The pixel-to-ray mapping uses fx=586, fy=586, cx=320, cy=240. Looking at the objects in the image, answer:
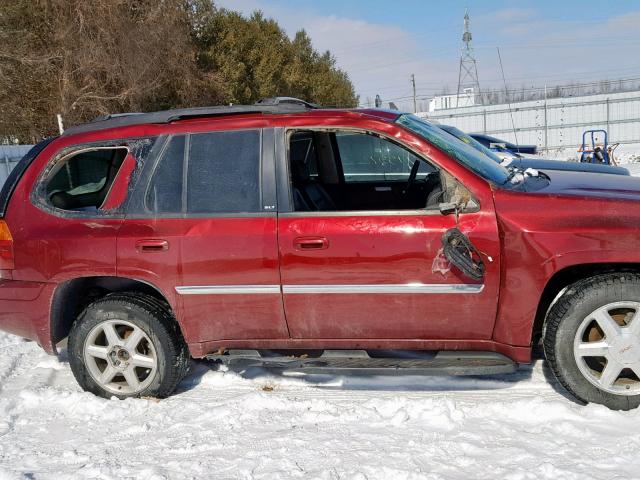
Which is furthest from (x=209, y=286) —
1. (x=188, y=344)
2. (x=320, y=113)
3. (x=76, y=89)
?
(x=76, y=89)

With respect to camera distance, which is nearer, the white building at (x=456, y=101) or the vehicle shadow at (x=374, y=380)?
the vehicle shadow at (x=374, y=380)

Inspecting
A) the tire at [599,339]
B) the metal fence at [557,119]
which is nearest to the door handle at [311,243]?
the tire at [599,339]

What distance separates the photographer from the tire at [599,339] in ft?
11.1

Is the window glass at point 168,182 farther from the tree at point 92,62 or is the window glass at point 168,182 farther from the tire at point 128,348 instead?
the tree at point 92,62

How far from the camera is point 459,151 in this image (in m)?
3.89

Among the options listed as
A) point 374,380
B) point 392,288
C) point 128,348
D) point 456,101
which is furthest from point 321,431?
point 456,101

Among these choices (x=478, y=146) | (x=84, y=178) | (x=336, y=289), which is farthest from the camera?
(x=478, y=146)

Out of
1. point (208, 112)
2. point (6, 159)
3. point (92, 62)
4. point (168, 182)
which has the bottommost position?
point (168, 182)

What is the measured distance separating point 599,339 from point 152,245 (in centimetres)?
284

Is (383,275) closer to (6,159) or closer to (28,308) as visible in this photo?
(28,308)

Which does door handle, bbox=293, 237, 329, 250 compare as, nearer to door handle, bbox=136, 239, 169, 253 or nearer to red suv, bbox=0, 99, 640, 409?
red suv, bbox=0, 99, 640, 409

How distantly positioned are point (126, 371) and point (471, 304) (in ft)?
7.77

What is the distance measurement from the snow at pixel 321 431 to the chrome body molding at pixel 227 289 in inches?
30.2

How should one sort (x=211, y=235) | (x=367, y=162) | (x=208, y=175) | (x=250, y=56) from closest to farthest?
1. (x=211, y=235)
2. (x=208, y=175)
3. (x=367, y=162)
4. (x=250, y=56)
